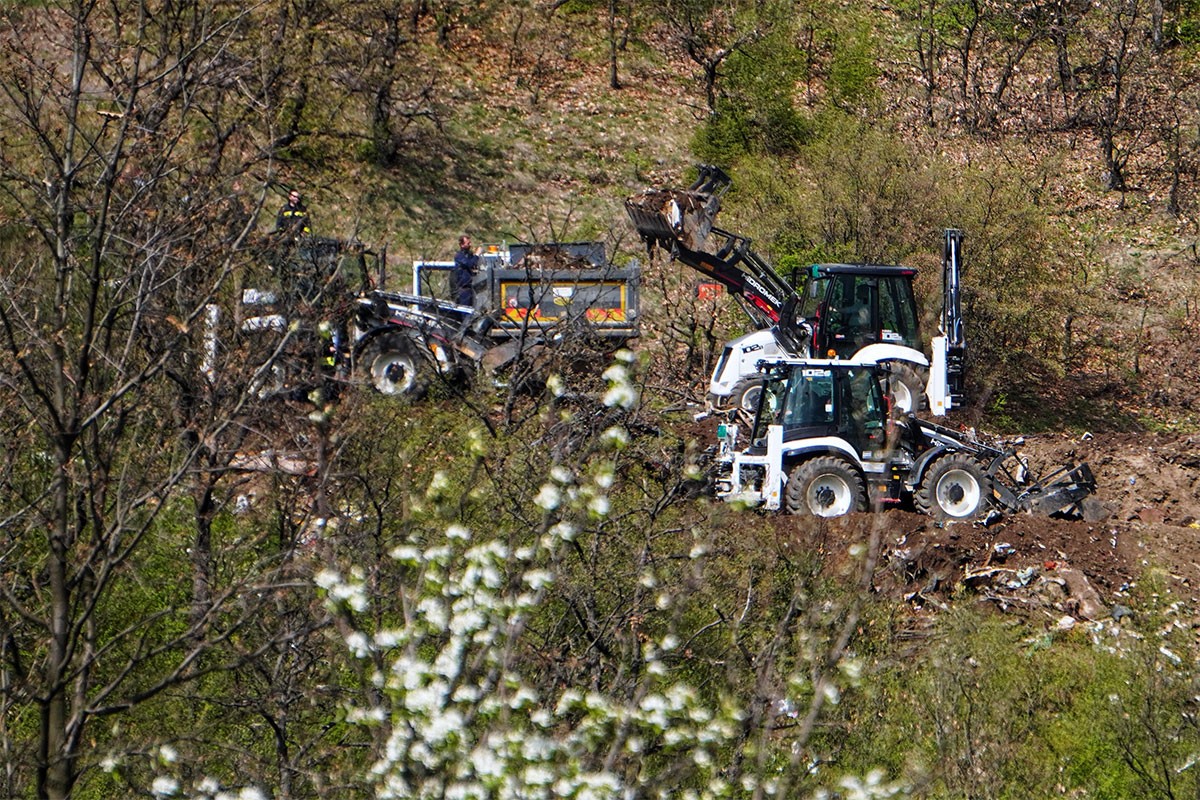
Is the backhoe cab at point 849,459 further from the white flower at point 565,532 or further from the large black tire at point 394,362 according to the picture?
the white flower at point 565,532

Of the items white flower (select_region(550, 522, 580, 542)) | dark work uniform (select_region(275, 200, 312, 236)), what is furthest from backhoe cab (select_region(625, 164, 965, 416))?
white flower (select_region(550, 522, 580, 542))

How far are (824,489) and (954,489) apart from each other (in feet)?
5.36

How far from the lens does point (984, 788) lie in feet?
31.9

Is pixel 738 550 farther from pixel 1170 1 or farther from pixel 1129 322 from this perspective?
pixel 1170 1

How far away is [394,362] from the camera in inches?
695

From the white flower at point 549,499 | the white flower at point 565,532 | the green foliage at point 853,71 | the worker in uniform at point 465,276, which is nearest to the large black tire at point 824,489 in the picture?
the worker in uniform at point 465,276

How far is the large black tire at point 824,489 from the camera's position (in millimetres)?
14586

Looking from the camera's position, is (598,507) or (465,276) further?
(465,276)

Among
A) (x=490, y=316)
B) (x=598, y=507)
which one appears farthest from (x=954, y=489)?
(x=598, y=507)

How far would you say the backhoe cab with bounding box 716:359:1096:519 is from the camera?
14734 mm

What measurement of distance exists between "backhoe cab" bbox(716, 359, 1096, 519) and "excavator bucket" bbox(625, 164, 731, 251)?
386 cm

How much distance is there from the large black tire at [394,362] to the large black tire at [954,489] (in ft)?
19.4

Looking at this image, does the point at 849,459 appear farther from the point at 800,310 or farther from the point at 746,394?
the point at 800,310

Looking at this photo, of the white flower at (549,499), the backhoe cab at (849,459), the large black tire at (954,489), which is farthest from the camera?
the large black tire at (954,489)
